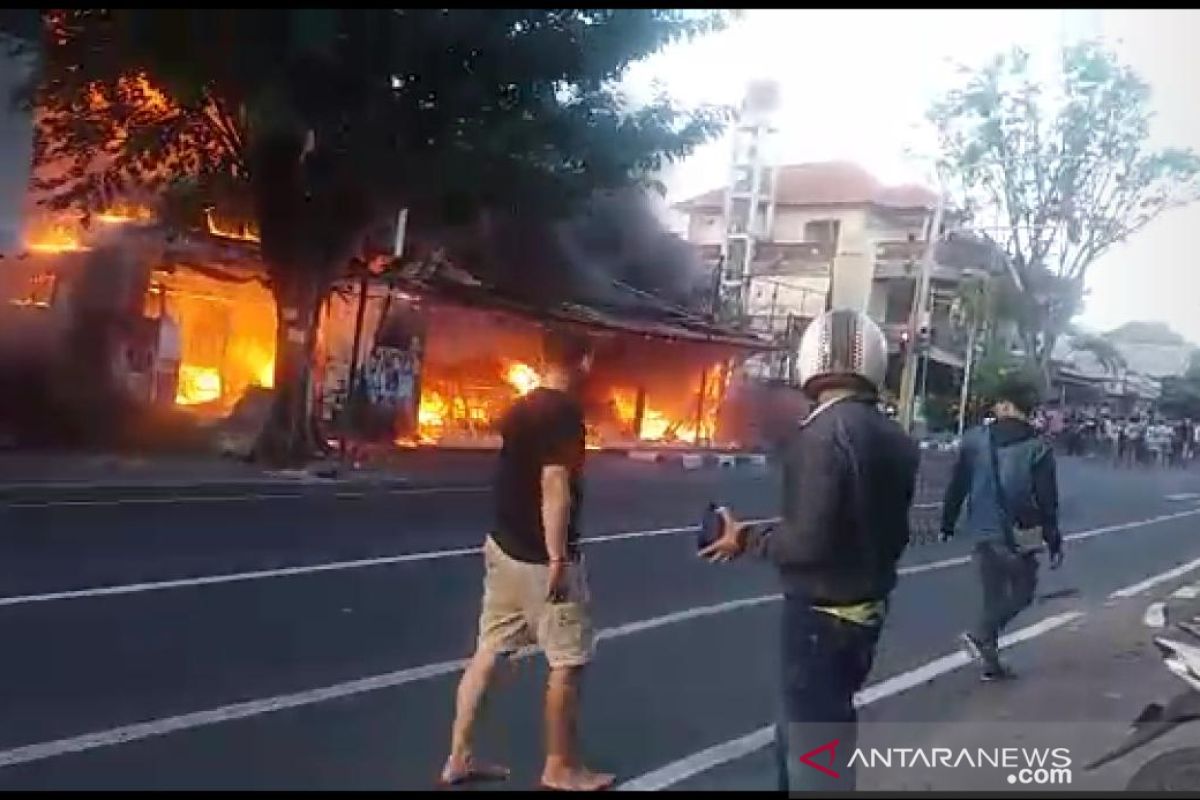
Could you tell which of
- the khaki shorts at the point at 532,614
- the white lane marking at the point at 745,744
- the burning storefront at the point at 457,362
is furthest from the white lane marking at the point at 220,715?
the burning storefront at the point at 457,362

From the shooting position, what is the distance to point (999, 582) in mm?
7387

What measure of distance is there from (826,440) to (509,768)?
2.14 m

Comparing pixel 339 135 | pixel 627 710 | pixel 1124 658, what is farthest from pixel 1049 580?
pixel 339 135

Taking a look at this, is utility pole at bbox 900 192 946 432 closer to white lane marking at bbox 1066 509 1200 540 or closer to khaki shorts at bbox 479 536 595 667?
white lane marking at bbox 1066 509 1200 540

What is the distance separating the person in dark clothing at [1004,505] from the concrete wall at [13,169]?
14.1m

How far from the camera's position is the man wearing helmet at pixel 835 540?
3676 millimetres

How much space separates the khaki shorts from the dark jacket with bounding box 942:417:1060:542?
10.2ft

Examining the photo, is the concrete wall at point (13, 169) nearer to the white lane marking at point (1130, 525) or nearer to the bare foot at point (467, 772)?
the white lane marking at point (1130, 525)

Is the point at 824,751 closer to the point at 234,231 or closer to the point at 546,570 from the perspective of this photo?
the point at 546,570

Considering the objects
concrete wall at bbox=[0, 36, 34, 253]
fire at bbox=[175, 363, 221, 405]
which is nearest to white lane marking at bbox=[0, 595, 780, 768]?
concrete wall at bbox=[0, 36, 34, 253]

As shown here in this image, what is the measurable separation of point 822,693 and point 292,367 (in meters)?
15.5

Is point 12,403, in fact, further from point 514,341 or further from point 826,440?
point 826,440

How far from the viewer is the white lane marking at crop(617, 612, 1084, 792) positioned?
16.9ft

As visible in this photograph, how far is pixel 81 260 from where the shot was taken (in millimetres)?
19000
